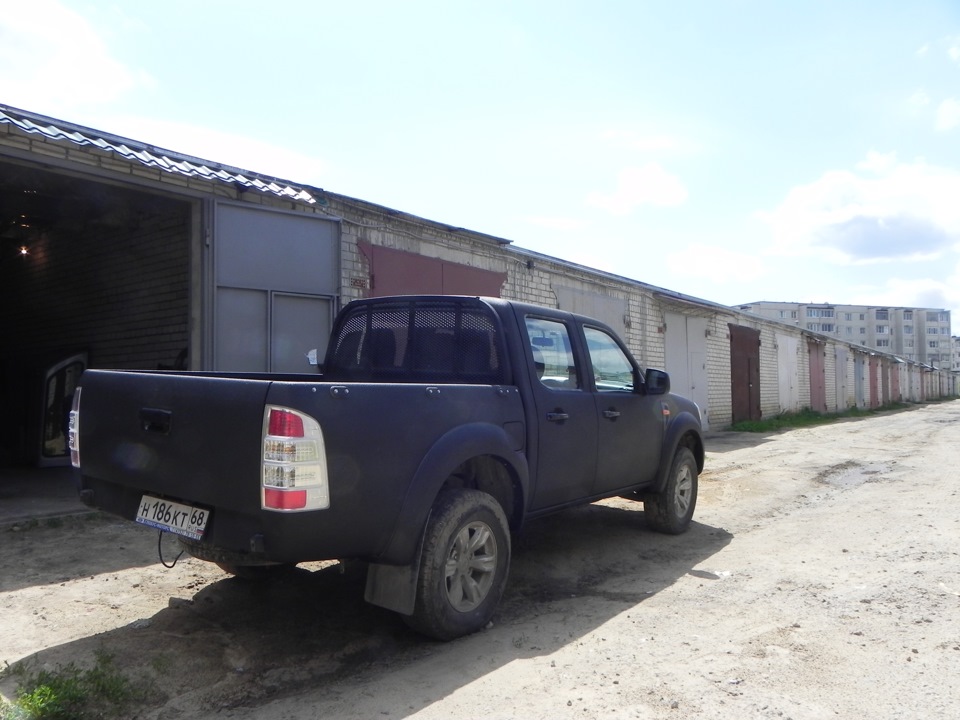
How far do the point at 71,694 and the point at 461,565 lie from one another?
182cm

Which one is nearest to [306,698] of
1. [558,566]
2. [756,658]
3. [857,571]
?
[756,658]

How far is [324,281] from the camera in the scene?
932 cm

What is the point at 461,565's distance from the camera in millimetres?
3830

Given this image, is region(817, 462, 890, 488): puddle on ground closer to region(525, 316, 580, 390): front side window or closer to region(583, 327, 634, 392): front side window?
region(583, 327, 634, 392): front side window

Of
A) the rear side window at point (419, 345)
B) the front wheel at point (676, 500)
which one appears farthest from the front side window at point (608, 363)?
the rear side window at point (419, 345)

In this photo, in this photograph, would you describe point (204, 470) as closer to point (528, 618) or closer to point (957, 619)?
point (528, 618)

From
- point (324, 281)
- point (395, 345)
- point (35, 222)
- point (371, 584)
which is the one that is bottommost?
point (371, 584)

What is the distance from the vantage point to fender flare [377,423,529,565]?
344 centimetres

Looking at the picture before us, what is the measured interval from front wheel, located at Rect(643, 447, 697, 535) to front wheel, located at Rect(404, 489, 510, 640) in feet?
8.06

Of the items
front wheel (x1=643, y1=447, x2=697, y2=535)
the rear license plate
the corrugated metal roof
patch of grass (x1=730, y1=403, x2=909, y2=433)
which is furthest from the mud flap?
patch of grass (x1=730, y1=403, x2=909, y2=433)

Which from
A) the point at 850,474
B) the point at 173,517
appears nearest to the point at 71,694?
the point at 173,517

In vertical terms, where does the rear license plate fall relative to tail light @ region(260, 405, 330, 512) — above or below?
below

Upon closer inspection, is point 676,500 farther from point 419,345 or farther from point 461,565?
point 461,565

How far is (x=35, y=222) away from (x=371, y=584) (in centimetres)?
1065
